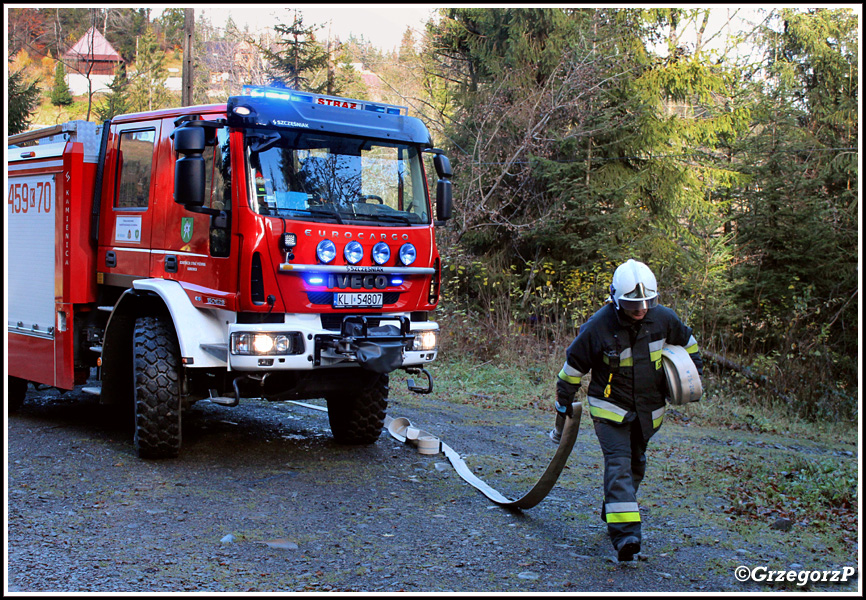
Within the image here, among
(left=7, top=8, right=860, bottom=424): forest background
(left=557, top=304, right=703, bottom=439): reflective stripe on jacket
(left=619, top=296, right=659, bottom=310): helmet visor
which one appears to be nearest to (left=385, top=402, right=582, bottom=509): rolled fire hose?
(left=557, top=304, right=703, bottom=439): reflective stripe on jacket

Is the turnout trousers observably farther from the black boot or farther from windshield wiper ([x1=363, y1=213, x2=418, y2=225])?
windshield wiper ([x1=363, y1=213, x2=418, y2=225])

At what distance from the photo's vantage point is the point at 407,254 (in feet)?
20.7

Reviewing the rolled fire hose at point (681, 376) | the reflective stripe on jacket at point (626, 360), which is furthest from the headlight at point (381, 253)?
the rolled fire hose at point (681, 376)

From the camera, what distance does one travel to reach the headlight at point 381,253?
611 cm

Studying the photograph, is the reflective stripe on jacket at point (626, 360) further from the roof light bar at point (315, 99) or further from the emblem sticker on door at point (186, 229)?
the emblem sticker on door at point (186, 229)

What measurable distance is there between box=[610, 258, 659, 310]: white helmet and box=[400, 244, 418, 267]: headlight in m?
2.21

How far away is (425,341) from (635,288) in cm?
244

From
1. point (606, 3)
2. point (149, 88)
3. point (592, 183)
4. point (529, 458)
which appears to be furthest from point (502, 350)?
point (149, 88)

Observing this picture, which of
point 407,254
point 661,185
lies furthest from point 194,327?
point 661,185

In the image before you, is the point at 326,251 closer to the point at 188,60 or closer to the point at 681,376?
the point at 681,376

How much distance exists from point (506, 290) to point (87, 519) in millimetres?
11010

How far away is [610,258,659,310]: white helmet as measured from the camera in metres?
4.47

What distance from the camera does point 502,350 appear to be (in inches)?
502

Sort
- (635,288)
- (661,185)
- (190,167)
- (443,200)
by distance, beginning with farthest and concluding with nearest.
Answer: (661,185)
(443,200)
(190,167)
(635,288)
